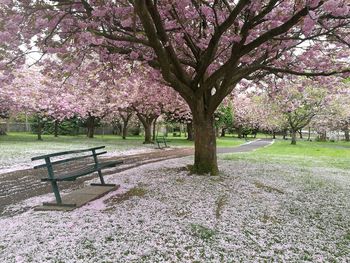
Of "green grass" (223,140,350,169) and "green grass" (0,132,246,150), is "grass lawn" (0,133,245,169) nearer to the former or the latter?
"green grass" (0,132,246,150)

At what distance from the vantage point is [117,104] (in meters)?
25.2

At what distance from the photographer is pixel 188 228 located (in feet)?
15.8

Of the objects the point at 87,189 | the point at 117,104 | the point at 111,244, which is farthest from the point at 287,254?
the point at 117,104

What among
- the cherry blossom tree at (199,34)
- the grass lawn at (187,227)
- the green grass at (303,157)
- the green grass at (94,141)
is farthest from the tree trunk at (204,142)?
the green grass at (94,141)

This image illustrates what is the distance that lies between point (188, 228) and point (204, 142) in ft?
15.3

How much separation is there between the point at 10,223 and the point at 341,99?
29.2 m

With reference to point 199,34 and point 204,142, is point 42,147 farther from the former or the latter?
point 199,34

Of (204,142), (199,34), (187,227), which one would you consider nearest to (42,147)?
(204,142)

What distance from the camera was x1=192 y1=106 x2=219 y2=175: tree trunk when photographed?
921 centimetres

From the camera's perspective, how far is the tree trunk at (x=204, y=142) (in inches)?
363

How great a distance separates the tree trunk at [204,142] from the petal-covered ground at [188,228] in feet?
5.14

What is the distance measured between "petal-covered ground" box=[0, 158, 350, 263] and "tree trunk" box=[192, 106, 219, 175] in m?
1.57

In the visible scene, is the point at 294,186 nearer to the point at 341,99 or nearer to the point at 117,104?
the point at 117,104

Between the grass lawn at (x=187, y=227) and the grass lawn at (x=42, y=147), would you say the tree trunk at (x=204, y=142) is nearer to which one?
the grass lawn at (x=187, y=227)
